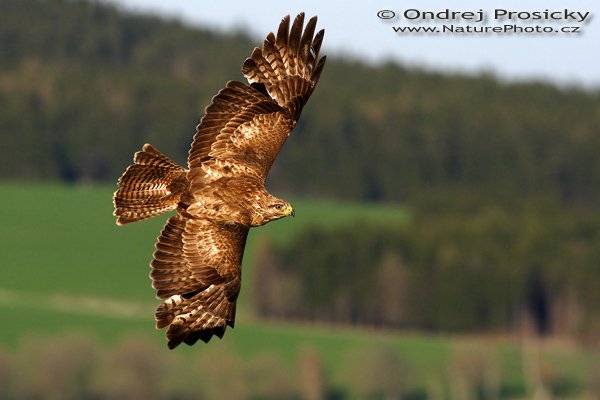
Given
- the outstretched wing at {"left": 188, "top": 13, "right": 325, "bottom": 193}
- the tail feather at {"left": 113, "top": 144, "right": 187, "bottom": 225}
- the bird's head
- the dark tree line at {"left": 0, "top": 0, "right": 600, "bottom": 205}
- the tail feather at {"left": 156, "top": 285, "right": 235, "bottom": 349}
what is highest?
the dark tree line at {"left": 0, "top": 0, "right": 600, "bottom": 205}

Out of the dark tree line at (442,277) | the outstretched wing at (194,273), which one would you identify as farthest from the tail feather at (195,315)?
the dark tree line at (442,277)

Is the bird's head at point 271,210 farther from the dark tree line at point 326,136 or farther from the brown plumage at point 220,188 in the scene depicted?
the dark tree line at point 326,136

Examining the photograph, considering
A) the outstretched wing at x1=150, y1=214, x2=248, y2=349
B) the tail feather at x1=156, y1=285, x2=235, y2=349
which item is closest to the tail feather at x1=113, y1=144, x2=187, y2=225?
the outstretched wing at x1=150, y1=214, x2=248, y2=349

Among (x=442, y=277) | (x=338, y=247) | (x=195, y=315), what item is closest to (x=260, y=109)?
(x=195, y=315)

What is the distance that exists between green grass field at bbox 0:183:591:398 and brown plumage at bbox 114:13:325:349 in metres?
62.2

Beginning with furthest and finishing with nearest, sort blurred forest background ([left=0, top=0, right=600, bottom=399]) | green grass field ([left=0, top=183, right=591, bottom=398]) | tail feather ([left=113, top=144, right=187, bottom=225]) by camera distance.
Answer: green grass field ([left=0, top=183, right=591, bottom=398]) → blurred forest background ([left=0, top=0, right=600, bottom=399]) → tail feather ([left=113, top=144, right=187, bottom=225])

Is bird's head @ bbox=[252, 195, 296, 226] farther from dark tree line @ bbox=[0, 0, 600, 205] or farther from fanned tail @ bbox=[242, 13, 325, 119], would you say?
dark tree line @ bbox=[0, 0, 600, 205]

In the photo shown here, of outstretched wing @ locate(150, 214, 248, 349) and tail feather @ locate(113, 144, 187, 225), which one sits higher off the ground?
tail feather @ locate(113, 144, 187, 225)

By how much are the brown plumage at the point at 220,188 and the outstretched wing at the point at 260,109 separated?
10mm

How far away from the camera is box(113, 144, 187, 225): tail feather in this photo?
17891 mm

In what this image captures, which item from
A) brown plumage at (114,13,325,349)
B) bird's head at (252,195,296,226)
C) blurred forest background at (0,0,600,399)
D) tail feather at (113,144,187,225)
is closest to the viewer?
bird's head at (252,195,296,226)

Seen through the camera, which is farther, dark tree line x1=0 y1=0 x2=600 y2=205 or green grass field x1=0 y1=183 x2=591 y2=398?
dark tree line x1=0 y1=0 x2=600 y2=205

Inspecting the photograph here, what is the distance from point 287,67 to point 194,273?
98.5 inches

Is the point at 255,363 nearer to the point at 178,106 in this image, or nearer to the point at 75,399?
the point at 75,399
